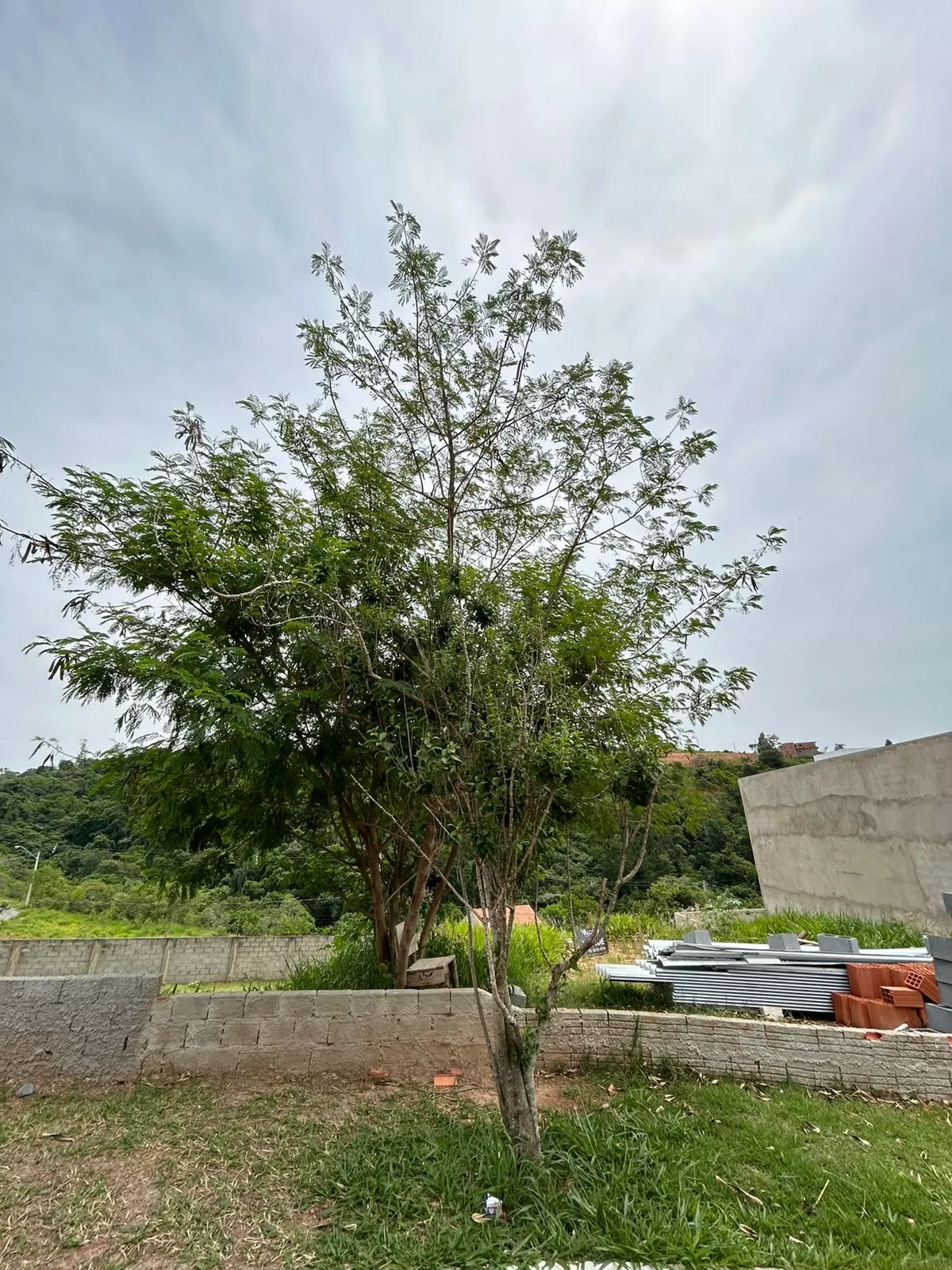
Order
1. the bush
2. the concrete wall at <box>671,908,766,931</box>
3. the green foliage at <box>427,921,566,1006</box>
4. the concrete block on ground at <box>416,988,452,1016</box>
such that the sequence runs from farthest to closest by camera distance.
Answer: the bush
the concrete wall at <box>671,908,766,931</box>
the green foliage at <box>427,921,566,1006</box>
the concrete block on ground at <box>416,988,452,1016</box>

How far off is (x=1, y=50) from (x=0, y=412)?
3344 mm

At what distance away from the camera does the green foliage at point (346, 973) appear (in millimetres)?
5762

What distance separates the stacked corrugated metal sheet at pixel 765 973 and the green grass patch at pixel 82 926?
69.4 feet

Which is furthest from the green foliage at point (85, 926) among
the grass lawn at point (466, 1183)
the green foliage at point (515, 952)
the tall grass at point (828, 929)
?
the grass lawn at point (466, 1183)

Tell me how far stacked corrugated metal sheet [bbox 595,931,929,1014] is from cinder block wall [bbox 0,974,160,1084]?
4330 millimetres

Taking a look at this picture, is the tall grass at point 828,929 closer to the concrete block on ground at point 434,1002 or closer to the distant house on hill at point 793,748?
the concrete block on ground at point 434,1002

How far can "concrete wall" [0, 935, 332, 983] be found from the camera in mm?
15398

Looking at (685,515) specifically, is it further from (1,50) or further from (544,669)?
(1,50)

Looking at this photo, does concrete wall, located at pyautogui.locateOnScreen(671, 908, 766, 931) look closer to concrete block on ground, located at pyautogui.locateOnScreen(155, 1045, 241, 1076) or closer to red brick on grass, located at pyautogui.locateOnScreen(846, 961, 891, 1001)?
red brick on grass, located at pyautogui.locateOnScreen(846, 961, 891, 1001)

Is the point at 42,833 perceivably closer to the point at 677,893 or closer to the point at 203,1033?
the point at 677,893

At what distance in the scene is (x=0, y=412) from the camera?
4.16 m

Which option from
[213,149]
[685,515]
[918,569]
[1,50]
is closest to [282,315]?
[213,149]

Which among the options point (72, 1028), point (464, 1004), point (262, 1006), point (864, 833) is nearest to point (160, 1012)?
Result: point (72, 1028)

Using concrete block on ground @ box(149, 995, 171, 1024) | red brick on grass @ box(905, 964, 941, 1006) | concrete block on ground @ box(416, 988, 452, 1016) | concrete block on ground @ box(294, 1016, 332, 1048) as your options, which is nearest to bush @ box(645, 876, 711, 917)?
red brick on grass @ box(905, 964, 941, 1006)
